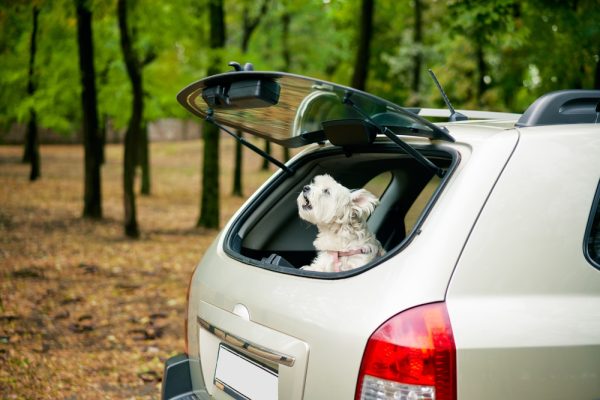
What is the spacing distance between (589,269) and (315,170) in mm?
1764

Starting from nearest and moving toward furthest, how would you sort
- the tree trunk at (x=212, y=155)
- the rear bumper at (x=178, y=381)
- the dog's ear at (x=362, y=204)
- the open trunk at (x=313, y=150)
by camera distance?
the open trunk at (x=313, y=150)
the rear bumper at (x=178, y=381)
the dog's ear at (x=362, y=204)
the tree trunk at (x=212, y=155)

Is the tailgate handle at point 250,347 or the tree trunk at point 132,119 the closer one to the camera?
the tailgate handle at point 250,347

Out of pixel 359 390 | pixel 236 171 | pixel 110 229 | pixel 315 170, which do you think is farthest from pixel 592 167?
pixel 236 171

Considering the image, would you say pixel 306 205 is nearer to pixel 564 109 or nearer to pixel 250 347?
pixel 250 347

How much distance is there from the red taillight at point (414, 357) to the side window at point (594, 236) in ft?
2.26

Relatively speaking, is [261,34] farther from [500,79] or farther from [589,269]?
[589,269]

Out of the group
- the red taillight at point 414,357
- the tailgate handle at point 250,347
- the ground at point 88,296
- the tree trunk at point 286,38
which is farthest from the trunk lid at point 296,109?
the tree trunk at point 286,38

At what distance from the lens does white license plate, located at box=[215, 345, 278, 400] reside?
252 cm

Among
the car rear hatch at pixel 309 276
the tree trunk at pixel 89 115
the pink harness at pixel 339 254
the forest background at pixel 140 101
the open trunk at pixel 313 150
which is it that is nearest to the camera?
the car rear hatch at pixel 309 276

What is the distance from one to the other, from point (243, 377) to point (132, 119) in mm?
10569

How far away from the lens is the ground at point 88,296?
5.33 m

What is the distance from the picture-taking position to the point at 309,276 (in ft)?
8.31

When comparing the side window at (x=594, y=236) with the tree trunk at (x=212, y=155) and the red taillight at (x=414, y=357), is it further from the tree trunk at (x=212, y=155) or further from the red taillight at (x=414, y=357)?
the tree trunk at (x=212, y=155)

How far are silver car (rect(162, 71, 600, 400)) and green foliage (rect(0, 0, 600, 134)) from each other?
207 inches
